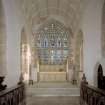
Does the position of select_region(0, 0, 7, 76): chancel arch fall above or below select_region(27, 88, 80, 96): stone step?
above

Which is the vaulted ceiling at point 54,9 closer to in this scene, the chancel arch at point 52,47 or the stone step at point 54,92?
the chancel arch at point 52,47

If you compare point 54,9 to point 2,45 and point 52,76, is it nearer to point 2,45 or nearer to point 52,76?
point 52,76

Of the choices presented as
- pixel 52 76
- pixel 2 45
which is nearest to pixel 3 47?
pixel 2 45

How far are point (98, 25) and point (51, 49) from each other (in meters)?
10.3

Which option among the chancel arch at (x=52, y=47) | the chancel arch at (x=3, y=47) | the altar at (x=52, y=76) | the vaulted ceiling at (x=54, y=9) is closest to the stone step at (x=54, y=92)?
the chancel arch at (x=3, y=47)

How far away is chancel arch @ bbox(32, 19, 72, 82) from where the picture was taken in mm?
20453

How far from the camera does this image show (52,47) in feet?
68.7

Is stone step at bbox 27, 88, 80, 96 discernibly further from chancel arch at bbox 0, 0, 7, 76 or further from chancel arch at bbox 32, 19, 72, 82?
chancel arch at bbox 32, 19, 72, 82

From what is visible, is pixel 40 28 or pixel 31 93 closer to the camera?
pixel 31 93

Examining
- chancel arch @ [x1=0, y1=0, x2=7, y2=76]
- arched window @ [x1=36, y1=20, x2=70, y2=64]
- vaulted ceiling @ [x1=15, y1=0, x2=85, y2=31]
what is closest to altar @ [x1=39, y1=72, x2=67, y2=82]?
arched window @ [x1=36, y1=20, x2=70, y2=64]

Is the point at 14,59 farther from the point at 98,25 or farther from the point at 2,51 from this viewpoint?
the point at 98,25

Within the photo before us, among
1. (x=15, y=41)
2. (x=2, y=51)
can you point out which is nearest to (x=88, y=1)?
(x=15, y=41)

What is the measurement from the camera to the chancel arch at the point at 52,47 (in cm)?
2045

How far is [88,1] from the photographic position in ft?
38.6
